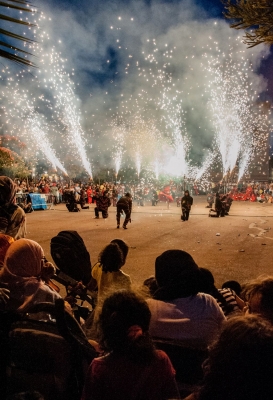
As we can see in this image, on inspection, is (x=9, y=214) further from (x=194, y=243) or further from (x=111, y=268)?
(x=194, y=243)

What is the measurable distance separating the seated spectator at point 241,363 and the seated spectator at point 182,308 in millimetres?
901

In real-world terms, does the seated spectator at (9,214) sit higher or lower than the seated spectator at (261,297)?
higher

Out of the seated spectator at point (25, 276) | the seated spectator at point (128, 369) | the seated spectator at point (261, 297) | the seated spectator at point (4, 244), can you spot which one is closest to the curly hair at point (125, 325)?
the seated spectator at point (128, 369)

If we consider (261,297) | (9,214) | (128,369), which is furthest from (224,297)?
(9,214)

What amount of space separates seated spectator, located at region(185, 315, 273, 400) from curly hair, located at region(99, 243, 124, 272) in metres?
2.66

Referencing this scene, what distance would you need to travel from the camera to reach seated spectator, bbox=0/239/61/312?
8.77ft

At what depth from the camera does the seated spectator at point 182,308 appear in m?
2.25

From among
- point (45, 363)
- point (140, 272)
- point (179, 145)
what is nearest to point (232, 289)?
point (45, 363)

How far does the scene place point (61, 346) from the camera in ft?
6.23

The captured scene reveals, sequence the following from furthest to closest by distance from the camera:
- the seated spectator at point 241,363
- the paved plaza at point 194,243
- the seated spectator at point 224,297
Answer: the paved plaza at point 194,243, the seated spectator at point 224,297, the seated spectator at point 241,363

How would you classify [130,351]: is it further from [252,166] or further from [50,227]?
[252,166]

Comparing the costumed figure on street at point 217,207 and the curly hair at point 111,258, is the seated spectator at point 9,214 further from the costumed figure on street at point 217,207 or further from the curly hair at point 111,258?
the costumed figure on street at point 217,207

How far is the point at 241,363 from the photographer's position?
1263 mm

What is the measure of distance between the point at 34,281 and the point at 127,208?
11.3 metres
